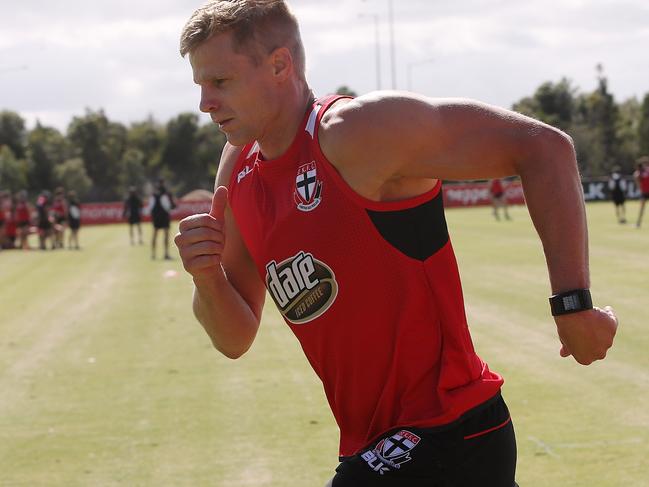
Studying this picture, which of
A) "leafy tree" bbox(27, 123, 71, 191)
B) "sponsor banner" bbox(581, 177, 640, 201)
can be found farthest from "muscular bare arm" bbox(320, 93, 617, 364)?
"leafy tree" bbox(27, 123, 71, 191)

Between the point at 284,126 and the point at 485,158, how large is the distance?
672 millimetres

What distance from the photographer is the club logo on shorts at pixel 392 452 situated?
3.28 m

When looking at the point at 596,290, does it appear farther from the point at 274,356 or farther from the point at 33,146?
the point at 33,146

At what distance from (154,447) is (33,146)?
78.8 m

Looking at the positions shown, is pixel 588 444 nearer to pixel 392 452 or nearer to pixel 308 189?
pixel 392 452

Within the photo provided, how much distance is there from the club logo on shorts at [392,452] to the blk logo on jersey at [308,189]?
733 mm

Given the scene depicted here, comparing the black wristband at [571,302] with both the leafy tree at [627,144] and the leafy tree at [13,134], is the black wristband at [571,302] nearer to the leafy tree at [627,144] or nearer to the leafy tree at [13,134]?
the leafy tree at [627,144]

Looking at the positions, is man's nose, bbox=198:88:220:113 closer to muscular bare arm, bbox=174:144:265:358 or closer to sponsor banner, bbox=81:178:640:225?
muscular bare arm, bbox=174:144:265:358

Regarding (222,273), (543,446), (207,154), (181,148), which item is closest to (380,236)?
(222,273)

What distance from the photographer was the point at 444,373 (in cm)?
332

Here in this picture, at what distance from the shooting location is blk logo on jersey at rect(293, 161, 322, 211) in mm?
3271

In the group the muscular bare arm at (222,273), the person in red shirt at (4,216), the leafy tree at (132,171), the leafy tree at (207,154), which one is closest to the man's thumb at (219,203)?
the muscular bare arm at (222,273)

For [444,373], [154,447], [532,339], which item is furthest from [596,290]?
[444,373]

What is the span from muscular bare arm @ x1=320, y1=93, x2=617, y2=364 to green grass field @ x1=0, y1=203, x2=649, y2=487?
12.6 ft
